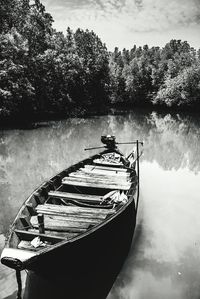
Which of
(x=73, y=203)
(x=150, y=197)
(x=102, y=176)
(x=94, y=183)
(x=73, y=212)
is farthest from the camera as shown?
(x=150, y=197)

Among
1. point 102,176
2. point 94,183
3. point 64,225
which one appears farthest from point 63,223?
point 102,176

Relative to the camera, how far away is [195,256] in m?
6.70

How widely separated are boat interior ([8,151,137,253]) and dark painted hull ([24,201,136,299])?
22cm

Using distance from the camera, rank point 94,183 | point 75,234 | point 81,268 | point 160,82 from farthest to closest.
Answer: point 160,82
point 94,183
point 81,268
point 75,234

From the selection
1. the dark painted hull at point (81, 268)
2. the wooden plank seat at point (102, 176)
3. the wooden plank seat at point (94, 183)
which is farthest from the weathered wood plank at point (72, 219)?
the wooden plank seat at point (102, 176)

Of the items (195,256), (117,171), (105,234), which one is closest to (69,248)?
(105,234)

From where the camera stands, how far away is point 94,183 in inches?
302

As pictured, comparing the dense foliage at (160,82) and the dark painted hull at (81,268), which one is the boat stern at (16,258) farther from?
the dense foliage at (160,82)

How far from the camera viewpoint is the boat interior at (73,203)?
4.86 m

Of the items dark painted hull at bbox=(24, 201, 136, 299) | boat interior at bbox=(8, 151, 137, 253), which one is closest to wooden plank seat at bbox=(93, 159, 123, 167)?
boat interior at bbox=(8, 151, 137, 253)

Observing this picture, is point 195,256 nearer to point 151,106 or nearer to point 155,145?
point 155,145

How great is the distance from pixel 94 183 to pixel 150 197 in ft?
10.6

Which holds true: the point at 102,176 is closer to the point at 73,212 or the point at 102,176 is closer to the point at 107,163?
the point at 107,163

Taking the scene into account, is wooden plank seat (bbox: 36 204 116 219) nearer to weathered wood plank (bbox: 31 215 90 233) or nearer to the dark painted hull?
weathered wood plank (bbox: 31 215 90 233)
